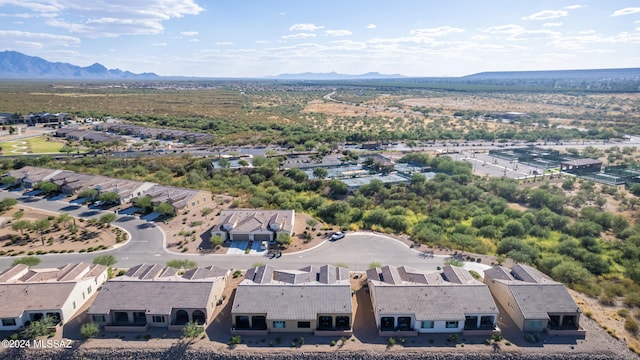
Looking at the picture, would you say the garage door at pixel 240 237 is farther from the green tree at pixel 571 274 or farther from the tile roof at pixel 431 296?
the green tree at pixel 571 274

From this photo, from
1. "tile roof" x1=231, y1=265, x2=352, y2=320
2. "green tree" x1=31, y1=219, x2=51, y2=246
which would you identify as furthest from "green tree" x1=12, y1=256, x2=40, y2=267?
"tile roof" x1=231, y1=265, x2=352, y2=320

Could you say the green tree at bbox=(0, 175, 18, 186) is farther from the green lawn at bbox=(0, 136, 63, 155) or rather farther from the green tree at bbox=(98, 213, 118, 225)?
the green lawn at bbox=(0, 136, 63, 155)

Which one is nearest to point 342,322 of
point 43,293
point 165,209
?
point 43,293

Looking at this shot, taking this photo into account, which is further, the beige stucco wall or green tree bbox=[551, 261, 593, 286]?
green tree bbox=[551, 261, 593, 286]

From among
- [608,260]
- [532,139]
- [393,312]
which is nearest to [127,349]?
[393,312]

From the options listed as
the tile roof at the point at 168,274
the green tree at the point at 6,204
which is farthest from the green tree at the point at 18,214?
the tile roof at the point at 168,274
